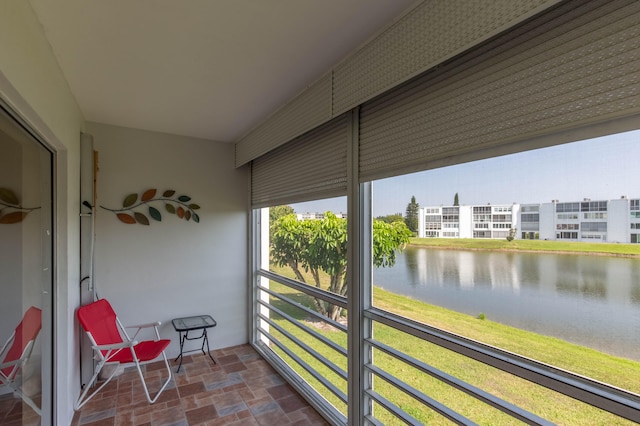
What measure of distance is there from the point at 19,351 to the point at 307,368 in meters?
2.04

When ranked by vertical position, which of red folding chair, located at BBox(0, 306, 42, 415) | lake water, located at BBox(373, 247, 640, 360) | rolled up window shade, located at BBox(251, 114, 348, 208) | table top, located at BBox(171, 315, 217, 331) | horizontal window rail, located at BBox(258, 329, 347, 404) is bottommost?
horizontal window rail, located at BBox(258, 329, 347, 404)

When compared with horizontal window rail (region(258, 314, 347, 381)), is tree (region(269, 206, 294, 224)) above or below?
above

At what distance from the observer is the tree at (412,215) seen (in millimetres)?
1854

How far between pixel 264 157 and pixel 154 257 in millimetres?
1658

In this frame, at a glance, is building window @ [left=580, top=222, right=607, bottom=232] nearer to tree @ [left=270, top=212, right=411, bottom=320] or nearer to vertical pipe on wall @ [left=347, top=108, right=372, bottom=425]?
tree @ [left=270, top=212, right=411, bottom=320]

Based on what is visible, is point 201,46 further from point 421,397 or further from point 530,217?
point 421,397

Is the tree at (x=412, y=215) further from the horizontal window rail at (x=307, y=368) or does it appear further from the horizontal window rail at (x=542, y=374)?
the horizontal window rail at (x=307, y=368)

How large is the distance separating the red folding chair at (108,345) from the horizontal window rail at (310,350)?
3.70 ft

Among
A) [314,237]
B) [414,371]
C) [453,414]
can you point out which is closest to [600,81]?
[453,414]

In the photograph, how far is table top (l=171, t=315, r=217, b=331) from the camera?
3314 mm

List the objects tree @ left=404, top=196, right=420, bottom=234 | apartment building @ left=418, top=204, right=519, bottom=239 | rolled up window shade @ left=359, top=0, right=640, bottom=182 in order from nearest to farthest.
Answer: rolled up window shade @ left=359, top=0, right=640, bottom=182 < apartment building @ left=418, top=204, right=519, bottom=239 < tree @ left=404, top=196, right=420, bottom=234

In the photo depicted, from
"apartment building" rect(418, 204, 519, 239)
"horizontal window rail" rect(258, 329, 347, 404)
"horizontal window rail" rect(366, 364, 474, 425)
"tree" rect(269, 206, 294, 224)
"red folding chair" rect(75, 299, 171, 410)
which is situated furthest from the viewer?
"tree" rect(269, 206, 294, 224)

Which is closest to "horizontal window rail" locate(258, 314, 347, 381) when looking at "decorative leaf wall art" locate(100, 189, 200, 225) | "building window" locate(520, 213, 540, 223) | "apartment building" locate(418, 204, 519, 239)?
"apartment building" locate(418, 204, 519, 239)

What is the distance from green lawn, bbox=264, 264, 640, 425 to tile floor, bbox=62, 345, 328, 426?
0.54 metres
